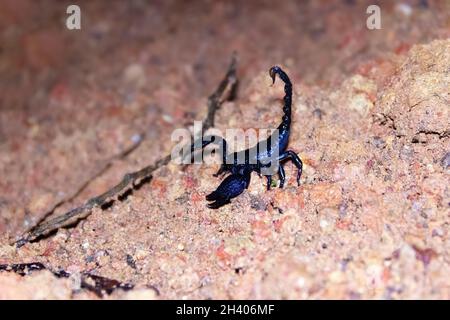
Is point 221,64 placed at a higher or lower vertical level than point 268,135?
higher

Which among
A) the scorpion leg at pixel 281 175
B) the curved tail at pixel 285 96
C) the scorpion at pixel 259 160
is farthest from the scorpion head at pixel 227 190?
the curved tail at pixel 285 96

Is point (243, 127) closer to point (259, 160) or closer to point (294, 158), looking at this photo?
point (259, 160)

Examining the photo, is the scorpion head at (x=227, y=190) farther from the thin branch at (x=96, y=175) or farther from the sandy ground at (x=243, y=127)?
the thin branch at (x=96, y=175)

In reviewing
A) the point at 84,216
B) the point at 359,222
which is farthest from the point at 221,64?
the point at 359,222

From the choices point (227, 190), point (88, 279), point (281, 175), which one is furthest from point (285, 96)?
point (88, 279)

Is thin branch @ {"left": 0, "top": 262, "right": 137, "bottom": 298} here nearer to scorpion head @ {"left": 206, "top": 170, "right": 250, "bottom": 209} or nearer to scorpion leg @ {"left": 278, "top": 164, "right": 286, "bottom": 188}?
scorpion head @ {"left": 206, "top": 170, "right": 250, "bottom": 209}
